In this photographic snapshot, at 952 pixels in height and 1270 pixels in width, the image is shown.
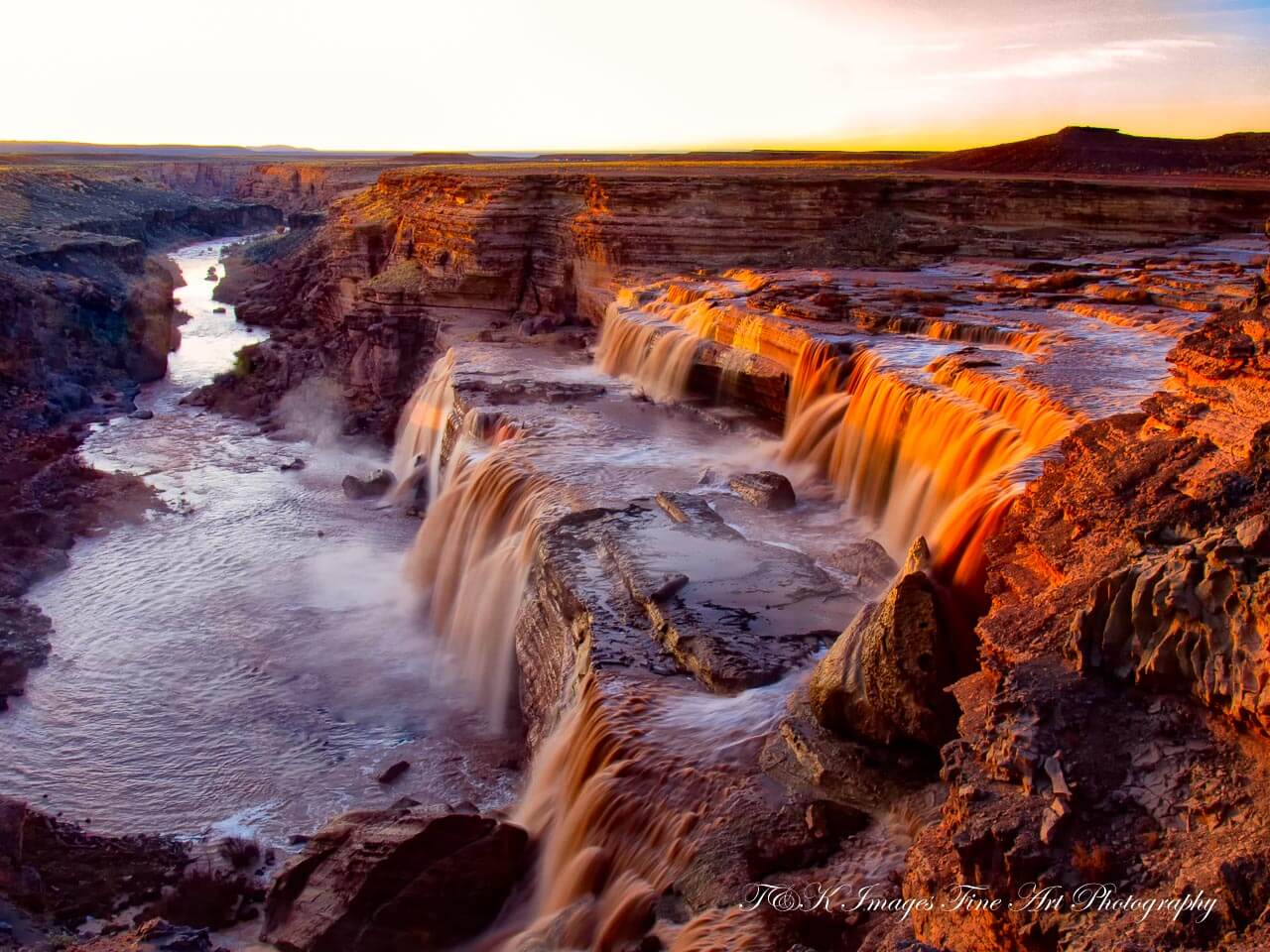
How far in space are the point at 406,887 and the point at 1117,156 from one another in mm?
48437

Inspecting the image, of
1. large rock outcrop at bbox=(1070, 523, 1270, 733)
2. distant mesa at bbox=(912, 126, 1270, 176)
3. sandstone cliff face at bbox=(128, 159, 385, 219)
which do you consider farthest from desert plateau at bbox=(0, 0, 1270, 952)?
sandstone cliff face at bbox=(128, 159, 385, 219)

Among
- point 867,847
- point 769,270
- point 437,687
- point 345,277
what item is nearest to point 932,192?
point 769,270

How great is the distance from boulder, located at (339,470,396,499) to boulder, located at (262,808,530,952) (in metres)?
12.7

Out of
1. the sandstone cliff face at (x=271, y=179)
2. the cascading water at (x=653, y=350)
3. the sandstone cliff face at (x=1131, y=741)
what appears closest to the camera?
the sandstone cliff face at (x=1131, y=741)

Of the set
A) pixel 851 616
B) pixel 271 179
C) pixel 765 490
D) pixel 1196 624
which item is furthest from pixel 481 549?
pixel 271 179

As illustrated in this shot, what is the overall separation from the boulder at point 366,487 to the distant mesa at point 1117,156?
3263 cm

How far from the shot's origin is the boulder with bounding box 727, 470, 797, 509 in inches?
530

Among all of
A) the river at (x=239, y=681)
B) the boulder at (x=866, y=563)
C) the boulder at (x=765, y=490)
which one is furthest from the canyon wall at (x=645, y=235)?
the boulder at (x=866, y=563)

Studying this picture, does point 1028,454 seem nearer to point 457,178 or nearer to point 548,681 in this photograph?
point 548,681

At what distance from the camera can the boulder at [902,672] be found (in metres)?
6.87

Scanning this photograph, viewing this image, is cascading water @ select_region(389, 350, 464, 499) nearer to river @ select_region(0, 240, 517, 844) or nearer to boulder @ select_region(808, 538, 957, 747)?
river @ select_region(0, 240, 517, 844)

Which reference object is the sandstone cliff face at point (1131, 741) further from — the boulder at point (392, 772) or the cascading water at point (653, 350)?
the cascading water at point (653, 350)

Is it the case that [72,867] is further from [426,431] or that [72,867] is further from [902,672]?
[426,431]

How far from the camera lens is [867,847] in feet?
21.6
